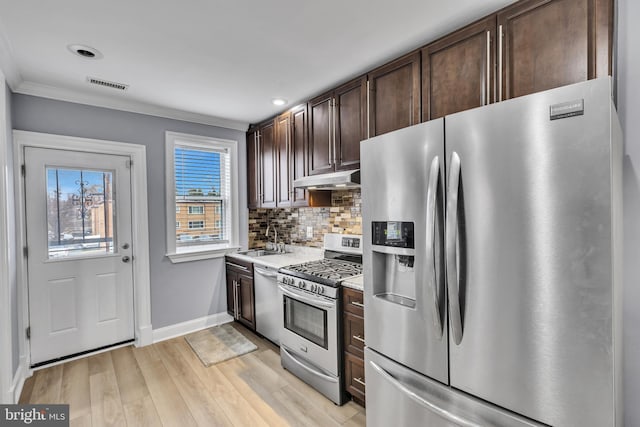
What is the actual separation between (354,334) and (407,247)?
3.01 feet

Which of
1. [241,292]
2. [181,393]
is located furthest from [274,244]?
[181,393]

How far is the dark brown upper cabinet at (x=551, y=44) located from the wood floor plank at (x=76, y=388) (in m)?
3.46

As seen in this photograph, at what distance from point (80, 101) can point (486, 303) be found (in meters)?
3.62

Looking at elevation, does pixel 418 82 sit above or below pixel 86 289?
above

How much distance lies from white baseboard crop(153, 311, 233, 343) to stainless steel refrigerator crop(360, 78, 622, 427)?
105 inches

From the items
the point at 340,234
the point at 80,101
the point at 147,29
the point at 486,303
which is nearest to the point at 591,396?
the point at 486,303

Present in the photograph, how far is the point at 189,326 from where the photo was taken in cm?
351

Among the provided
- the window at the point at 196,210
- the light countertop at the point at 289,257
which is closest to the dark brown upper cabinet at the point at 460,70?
the light countertop at the point at 289,257

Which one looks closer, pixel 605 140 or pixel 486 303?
pixel 605 140

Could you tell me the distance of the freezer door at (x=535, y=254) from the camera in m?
0.98

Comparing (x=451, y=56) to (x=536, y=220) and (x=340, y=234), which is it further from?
(x=340, y=234)

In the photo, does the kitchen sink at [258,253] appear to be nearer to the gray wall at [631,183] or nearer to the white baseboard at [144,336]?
the white baseboard at [144,336]

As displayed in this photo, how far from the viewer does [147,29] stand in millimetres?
1823

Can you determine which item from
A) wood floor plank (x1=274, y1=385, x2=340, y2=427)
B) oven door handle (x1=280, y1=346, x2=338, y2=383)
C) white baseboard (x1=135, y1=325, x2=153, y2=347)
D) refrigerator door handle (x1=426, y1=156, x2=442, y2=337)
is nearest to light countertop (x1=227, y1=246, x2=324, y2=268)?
oven door handle (x1=280, y1=346, x2=338, y2=383)
